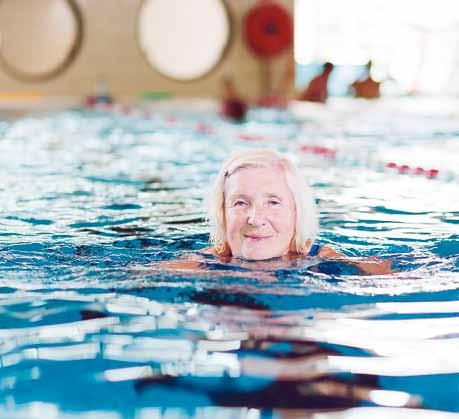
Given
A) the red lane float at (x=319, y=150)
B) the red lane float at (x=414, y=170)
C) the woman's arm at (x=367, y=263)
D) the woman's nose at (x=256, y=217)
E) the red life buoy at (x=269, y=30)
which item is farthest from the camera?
the red life buoy at (x=269, y=30)

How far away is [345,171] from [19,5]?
9.41m

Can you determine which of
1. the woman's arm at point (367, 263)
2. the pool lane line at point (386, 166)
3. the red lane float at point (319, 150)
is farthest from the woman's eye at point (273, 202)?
the red lane float at point (319, 150)

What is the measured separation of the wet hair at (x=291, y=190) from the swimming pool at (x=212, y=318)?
0.09 m

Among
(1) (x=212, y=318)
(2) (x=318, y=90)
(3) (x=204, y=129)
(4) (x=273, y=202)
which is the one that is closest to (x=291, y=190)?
(4) (x=273, y=202)

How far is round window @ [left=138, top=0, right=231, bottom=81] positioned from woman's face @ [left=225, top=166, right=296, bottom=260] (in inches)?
455

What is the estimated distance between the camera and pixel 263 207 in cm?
262

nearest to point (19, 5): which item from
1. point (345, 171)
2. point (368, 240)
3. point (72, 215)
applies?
point (345, 171)

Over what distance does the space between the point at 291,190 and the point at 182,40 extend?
39.2 ft

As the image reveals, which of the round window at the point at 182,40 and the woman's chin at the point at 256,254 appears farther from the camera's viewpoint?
the round window at the point at 182,40

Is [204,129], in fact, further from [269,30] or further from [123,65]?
[123,65]

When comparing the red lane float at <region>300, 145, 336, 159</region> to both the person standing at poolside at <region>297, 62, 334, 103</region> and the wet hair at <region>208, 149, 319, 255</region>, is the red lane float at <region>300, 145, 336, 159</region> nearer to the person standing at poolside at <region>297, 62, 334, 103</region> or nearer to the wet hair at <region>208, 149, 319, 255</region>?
the wet hair at <region>208, 149, 319, 255</region>

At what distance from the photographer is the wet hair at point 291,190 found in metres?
2.68

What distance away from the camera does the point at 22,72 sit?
13727 millimetres

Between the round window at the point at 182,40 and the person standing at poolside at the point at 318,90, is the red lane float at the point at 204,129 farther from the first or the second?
the round window at the point at 182,40
